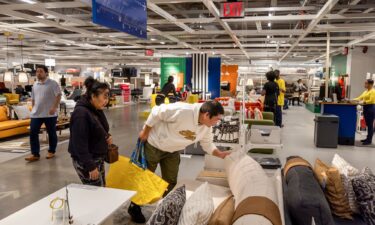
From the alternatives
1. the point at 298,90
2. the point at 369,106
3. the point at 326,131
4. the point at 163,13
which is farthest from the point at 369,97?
the point at 298,90

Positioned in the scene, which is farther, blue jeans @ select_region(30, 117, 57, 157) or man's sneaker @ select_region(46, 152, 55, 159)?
man's sneaker @ select_region(46, 152, 55, 159)

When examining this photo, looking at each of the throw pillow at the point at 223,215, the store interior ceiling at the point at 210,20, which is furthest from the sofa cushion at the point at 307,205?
the store interior ceiling at the point at 210,20

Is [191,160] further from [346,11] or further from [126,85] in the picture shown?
[126,85]

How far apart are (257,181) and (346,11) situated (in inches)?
252

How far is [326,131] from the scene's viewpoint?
278 inches

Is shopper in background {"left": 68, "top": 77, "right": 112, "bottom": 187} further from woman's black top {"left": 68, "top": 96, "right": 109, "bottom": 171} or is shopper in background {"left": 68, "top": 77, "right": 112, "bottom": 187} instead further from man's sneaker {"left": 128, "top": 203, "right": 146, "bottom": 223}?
man's sneaker {"left": 128, "top": 203, "right": 146, "bottom": 223}

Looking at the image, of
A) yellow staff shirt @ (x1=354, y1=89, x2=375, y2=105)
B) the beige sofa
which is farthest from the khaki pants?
yellow staff shirt @ (x1=354, y1=89, x2=375, y2=105)

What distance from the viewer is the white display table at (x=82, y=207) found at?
1.88 meters

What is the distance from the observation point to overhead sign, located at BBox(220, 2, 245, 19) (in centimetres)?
549

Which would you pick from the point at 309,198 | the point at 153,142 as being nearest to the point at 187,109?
the point at 153,142

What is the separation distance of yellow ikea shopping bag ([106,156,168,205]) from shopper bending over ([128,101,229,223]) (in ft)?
0.92

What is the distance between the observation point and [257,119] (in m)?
6.20

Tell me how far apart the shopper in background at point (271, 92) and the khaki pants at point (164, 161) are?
17.0ft

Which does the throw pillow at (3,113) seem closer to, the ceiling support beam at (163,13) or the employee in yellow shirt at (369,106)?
the ceiling support beam at (163,13)
